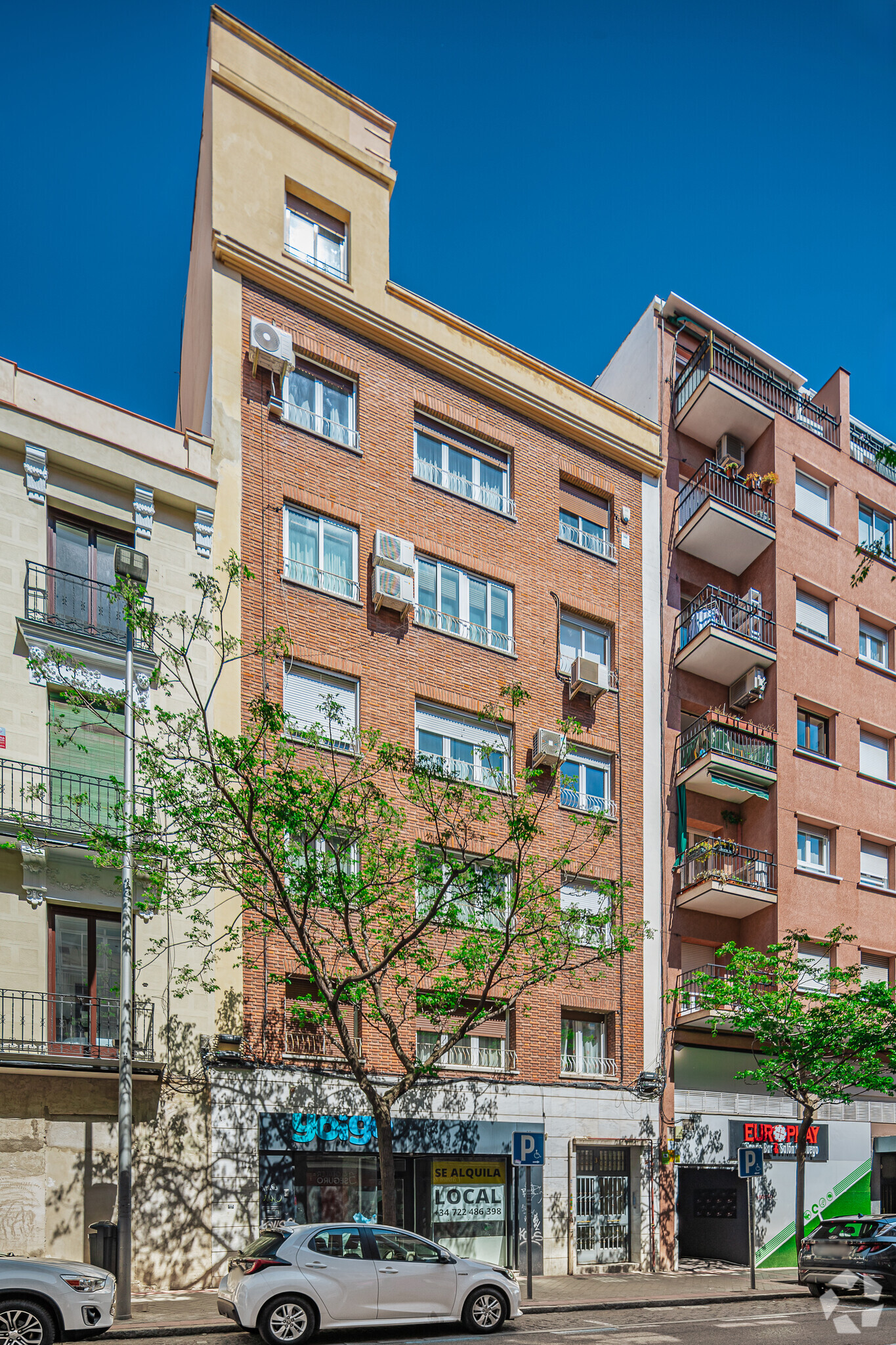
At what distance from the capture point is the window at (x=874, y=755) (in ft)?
103

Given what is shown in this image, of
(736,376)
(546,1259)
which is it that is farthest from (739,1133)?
(736,376)

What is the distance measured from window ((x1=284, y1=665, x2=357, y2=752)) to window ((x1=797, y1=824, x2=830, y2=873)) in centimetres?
1243

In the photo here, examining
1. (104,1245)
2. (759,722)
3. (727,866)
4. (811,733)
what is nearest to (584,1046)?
(727,866)

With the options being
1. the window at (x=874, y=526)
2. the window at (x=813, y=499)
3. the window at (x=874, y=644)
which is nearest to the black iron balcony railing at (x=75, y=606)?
the window at (x=813, y=499)

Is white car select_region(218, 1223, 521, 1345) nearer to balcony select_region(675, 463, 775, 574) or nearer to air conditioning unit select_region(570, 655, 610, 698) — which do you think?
air conditioning unit select_region(570, 655, 610, 698)

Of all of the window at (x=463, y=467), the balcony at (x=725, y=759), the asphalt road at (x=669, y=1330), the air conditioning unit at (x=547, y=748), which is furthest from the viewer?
the balcony at (x=725, y=759)

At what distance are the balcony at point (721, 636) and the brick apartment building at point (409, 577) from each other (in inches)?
39.0

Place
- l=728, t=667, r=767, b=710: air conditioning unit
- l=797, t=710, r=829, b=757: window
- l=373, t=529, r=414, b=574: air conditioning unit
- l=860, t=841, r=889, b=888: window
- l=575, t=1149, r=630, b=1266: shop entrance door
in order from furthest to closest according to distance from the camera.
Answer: l=860, t=841, r=889, b=888: window
l=797, t=710, r=829, b=757: window
l=728, t=667, r=767, b=710: air conditioning unit
l=575, t=1149, r=630, b=1266: shop entrance door
l=373, t=529, r=414, b=574: air conditioning unit

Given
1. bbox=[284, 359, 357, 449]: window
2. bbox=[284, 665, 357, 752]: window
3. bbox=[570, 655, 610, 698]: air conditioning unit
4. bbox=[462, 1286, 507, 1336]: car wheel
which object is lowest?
bbox=[462, 1286, 507, 1336]: car wheel

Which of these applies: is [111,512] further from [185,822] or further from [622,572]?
[622,572]

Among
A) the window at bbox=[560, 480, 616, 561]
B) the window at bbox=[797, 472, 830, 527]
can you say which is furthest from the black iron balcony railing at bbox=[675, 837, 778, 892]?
the window at bbox=[797, 472, 830, 527]

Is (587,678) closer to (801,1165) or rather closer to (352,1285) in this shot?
(801,1165)

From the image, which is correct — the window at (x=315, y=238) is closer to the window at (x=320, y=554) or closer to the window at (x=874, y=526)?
the window at (x=320, y=554)

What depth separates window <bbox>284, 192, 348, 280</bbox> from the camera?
2416 cm
